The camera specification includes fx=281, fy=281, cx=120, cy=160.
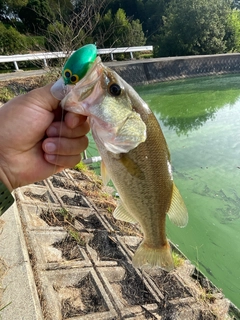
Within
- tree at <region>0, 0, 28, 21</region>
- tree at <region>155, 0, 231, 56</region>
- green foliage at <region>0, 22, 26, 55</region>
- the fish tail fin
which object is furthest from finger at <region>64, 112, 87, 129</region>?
tree at <region>155, 0, 231, 56</region>

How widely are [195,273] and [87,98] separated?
116 inches

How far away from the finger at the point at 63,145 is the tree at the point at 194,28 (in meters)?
25.3

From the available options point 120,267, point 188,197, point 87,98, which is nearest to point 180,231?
point 188,197

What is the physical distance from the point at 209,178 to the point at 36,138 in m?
5.32

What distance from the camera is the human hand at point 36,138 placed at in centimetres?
162

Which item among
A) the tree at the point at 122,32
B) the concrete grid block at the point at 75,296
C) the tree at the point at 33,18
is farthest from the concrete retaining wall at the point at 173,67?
the concrete grid block at the point at 75,296

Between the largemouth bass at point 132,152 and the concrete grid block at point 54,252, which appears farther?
the concrete grid block at point 54,252

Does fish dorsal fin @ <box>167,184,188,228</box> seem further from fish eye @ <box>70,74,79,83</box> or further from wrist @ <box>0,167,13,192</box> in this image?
wrist @ <box>0,167,13,192</box>

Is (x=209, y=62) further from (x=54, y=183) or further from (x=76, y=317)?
(x=76, y=317)

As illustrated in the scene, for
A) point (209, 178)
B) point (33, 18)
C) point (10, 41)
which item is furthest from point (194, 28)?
point (209, 178)

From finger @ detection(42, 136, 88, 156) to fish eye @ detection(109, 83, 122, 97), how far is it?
513 millimetres

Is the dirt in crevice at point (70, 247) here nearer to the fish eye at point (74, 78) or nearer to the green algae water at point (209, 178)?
the green algae water at point (209, 178)

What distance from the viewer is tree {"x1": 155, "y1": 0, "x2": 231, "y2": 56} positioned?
23672 mm

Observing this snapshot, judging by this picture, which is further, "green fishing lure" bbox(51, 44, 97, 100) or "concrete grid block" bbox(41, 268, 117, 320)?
"concrete grid block" bbox(41, 268, 117, 320)
